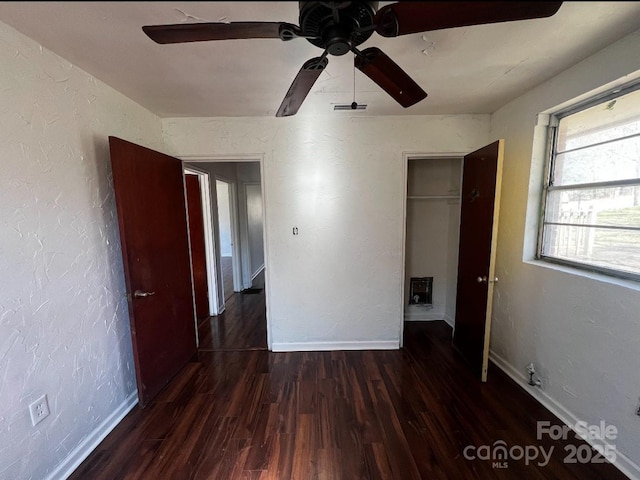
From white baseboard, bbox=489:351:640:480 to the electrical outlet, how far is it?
2.98 metres

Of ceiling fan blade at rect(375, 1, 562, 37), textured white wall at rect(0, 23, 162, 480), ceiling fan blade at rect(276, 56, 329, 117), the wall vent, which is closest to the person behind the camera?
ceiling fan blade at rect(375, 1, 562, 37)

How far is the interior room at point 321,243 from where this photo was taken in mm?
1268

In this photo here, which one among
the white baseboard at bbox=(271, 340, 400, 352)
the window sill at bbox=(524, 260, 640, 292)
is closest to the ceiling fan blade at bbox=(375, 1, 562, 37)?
the window sill at bbox=(524, 260, 640, 292)

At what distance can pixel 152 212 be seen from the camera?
202 cm

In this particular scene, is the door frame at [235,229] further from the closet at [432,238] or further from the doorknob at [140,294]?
the closet at [432,238]

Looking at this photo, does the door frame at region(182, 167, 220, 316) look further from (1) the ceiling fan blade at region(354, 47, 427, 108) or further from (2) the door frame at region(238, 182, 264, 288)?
(1) the ceiling fan blade at region(354, 47, 427, 108)

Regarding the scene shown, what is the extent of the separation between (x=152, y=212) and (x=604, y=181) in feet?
9.75

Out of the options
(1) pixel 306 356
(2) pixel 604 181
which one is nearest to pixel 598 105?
(2) pixel 604 181

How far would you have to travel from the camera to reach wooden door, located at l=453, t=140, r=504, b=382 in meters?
2.01

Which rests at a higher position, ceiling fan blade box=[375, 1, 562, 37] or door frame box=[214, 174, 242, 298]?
ceiling fan blade box=[375, 1, 562, 37]

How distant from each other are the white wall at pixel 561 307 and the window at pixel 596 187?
10 cm

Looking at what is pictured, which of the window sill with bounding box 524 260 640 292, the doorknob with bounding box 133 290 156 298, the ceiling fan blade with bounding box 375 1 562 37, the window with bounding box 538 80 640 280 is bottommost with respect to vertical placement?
the doorknob with bounding box 133 290 156 298

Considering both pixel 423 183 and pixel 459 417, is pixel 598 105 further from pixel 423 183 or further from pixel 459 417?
pixel 459 417

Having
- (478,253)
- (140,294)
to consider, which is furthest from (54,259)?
(478,253)
